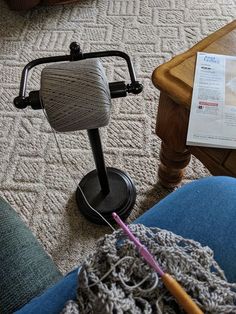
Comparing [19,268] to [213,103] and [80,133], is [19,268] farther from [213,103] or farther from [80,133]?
[80,133]

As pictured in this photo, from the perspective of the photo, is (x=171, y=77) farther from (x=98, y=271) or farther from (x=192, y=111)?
(x=98, y=271)

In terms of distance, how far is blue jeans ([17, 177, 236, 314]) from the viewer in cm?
49

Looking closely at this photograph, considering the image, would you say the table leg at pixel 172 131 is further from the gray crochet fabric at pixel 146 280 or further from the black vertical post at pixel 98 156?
the gray crochet fabric at pixel 146 280

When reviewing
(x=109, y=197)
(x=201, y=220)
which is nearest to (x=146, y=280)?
(x=201, y=220)

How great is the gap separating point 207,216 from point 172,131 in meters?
0.23

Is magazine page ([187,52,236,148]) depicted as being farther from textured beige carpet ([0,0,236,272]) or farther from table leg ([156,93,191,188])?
textured beige carpet ([0,0,236,272])

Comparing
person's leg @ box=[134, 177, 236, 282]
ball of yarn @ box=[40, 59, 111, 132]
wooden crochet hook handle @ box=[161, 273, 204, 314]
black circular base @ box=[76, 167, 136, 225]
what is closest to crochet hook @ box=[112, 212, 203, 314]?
wooden crochet hook handle @ box=[161, 273, 204, 314]

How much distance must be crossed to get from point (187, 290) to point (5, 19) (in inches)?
58.2

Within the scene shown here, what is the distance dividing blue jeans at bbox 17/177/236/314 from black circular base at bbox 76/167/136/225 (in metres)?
0.36

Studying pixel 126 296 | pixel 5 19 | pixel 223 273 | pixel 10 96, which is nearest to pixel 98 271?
pixel 126 296

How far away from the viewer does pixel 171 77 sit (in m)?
0.67

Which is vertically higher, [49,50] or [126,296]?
[126,296]

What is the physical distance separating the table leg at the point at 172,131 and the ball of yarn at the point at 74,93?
0.17 metres

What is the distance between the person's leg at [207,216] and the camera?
1.71 ft
